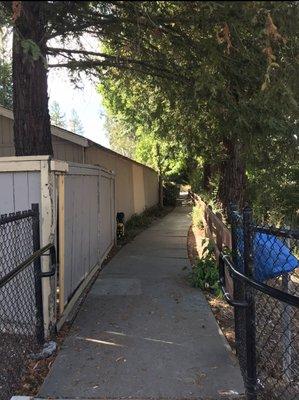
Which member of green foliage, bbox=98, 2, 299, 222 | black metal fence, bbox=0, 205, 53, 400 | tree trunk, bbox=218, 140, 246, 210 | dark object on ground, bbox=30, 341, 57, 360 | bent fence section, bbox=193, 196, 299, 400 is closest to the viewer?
bent fence section, bbox=193, 196, 299, 400

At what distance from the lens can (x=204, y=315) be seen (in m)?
6.00

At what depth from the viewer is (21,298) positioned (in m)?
4.98

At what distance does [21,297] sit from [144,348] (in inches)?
54.6

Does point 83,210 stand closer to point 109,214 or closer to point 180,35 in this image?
point 180,35

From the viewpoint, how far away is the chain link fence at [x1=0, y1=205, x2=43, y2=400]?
14.8ft

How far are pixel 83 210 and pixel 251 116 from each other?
2.76m

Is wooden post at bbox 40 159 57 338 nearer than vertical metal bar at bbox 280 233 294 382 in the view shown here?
No

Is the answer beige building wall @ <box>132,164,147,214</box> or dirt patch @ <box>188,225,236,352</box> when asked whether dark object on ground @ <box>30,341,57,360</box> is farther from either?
beige building wall @ <box>132,164,147,214</box>

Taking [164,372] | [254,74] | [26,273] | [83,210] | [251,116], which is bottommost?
[164,372]

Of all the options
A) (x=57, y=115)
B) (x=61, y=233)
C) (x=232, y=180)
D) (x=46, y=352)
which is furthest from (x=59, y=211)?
(x=57, y=115)

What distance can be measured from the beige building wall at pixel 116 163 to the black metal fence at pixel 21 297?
263 inches

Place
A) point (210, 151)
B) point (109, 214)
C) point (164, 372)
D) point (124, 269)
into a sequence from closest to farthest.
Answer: point (164, 372)
point (124, 269)
point (109, 214)
point (210, 151)

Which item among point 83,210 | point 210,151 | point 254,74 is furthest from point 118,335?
point 210,151

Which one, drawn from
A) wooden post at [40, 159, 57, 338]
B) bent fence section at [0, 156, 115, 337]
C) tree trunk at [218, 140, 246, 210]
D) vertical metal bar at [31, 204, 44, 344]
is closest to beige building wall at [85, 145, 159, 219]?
tree trunk at [218, 140, 246, 210]
